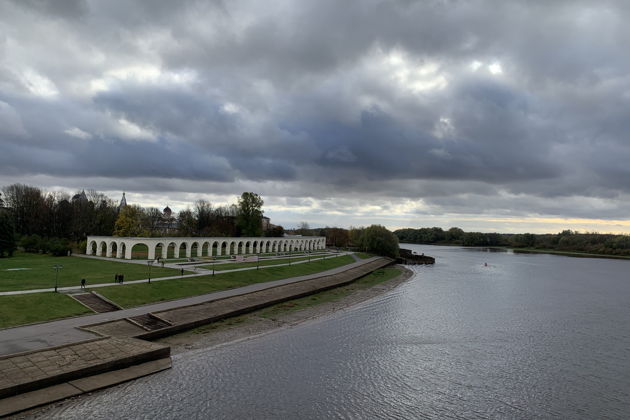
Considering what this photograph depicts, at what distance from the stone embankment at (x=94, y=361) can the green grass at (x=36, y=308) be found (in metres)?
3.39

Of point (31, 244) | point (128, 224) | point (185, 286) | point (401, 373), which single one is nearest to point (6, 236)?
point (31, 244)

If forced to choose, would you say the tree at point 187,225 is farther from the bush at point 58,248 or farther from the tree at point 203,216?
the bush at point 58,248

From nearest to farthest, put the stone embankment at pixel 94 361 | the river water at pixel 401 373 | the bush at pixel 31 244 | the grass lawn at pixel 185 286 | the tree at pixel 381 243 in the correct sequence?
the stone embankment at pixel 94 361, the river water at pixel 401 373, the grass lawn at pixel 185 286, the bush at pixel 31 244, the tree at pixel 381 243

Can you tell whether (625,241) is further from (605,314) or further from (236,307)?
(236,307)

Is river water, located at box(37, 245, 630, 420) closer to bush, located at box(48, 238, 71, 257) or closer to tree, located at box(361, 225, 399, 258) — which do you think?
bush, located at box(48, 238, 71, 257)

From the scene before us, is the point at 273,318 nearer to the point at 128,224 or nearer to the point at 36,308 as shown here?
the point at 36,308

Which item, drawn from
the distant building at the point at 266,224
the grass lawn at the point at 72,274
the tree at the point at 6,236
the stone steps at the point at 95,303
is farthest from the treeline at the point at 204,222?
the stone steps at the point at 95,303

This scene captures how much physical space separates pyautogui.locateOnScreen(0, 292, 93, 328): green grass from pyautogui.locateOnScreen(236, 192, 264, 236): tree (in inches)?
2378

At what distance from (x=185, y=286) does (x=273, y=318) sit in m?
9.12

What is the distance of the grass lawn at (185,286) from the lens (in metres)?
29.4

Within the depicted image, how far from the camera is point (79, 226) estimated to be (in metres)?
78.6

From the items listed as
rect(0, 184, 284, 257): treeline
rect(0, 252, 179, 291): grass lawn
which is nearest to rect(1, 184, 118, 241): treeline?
rect(0, 184, 284, 257): treeline

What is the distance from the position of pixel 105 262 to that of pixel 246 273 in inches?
700

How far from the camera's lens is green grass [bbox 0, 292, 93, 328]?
73.0 feet
